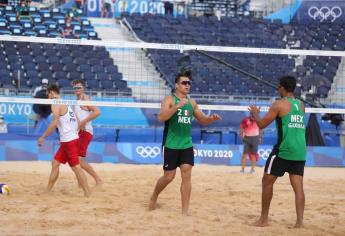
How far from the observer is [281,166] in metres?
7.09

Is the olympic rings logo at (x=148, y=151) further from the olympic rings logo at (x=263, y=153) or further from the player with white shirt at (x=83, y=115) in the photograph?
the player with white shirt at (x=83, y=115)

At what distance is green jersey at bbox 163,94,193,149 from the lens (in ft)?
25.2

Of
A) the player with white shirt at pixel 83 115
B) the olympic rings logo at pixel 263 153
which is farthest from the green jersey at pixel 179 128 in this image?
the olympic rings logo at pixel 263 153

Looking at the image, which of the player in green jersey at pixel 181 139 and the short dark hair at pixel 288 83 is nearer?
the short dark hair at pixel 288 83

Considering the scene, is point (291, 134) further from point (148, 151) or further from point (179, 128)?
point (148, 151)

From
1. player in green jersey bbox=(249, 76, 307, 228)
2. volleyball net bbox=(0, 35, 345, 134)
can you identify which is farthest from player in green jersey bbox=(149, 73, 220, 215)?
volleyball net bbox=(0, 35, 345, 134)

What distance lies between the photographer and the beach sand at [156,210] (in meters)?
6.83

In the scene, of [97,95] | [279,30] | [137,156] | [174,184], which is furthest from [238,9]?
[174,184]

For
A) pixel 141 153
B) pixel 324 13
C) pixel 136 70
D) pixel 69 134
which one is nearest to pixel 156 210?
pixel 69 134

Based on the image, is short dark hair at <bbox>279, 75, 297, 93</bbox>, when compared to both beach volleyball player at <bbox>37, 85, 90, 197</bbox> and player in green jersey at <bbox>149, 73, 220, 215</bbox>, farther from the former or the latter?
beach volleyball player at <bbox>37, 85, 90, 197</bbox>

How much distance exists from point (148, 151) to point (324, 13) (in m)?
15.3

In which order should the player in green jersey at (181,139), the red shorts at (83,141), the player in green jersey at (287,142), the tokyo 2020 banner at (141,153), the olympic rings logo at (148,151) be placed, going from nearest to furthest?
the player in green jersey at (287,142), the player in green jersey at (181,139), the red shorts at (83,141), the tokyo 2020 banner at (141,153), the olympic rings logo at (148,151)

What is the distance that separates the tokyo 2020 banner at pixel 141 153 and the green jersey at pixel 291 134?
319 inches

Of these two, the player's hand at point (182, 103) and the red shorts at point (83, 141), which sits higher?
the player's hand at point (182, 103)
